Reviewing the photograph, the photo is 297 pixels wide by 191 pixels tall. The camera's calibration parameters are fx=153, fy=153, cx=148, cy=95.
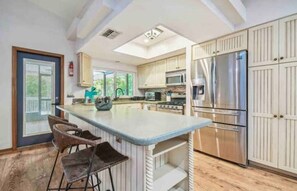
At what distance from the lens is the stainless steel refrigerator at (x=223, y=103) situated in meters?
2.39

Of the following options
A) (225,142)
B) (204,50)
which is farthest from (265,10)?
(225,142)

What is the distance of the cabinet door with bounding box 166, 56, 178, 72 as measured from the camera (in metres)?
4.07

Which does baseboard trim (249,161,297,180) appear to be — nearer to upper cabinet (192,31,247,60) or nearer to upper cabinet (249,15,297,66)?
upper cabinet (249,15,297,66)

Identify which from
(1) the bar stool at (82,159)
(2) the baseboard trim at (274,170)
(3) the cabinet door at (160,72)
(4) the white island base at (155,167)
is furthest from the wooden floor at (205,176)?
(3) the cabinet door at (160,72)

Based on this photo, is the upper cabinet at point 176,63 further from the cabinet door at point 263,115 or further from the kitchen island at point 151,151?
the kitchen island at point 151,151

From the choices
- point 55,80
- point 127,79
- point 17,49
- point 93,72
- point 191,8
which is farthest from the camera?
point 127,79

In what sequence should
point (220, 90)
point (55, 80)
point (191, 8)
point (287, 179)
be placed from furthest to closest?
1. point (55, 80)
2. point (220, 90)
3. point (287, 179)
4. point (191, 8)

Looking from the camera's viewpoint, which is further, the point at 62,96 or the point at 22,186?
the point at 62,96

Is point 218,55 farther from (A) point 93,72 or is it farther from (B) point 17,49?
(B) point 17,49

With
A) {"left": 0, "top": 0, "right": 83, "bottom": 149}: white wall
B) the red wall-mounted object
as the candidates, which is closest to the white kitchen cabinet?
the red wall-mounted object

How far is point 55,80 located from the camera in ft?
11.7

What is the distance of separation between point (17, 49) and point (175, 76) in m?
3.49

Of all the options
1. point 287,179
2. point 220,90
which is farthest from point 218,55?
point 287,179

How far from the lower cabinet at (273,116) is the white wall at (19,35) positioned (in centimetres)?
402
